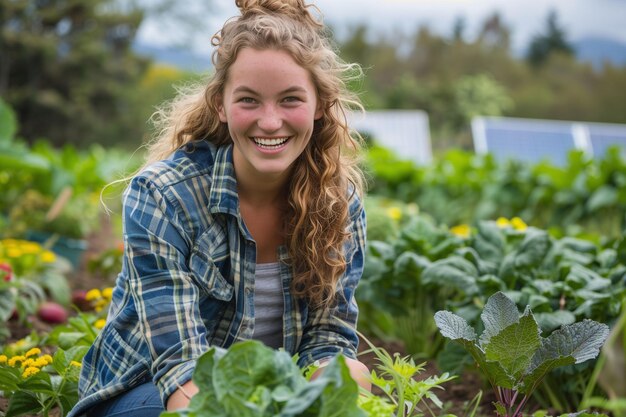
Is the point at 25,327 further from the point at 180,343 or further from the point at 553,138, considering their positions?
the point at 553,138

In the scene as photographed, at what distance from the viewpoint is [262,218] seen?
7.63 ft

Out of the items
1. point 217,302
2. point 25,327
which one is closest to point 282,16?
point 217,302

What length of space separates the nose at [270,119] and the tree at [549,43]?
56.1 m

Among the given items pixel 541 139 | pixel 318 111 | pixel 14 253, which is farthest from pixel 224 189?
pixel 541 139

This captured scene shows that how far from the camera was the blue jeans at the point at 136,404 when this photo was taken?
2.05 metres

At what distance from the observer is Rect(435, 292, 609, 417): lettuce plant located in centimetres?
185

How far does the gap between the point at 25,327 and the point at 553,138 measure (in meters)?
10.6

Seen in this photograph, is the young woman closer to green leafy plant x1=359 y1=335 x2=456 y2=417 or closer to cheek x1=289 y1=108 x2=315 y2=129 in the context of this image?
cheek x1=289 y1=108 x2=315 y2=129

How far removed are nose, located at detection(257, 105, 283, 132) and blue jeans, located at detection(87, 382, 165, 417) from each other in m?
0.73

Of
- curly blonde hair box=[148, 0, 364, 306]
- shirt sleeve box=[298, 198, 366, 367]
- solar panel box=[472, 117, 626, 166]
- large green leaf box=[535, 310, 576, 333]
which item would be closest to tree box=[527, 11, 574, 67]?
solar panel box=[472, 117, 626, 166]

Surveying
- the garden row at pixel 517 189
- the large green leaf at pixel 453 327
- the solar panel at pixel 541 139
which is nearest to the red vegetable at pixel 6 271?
the large green leaf at pixel 453 327

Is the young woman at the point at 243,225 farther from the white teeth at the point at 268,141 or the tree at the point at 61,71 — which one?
the tree at the point at 61,71

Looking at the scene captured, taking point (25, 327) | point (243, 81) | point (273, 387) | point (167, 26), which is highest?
point (167, 26)

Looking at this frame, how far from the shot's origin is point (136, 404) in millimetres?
2082
